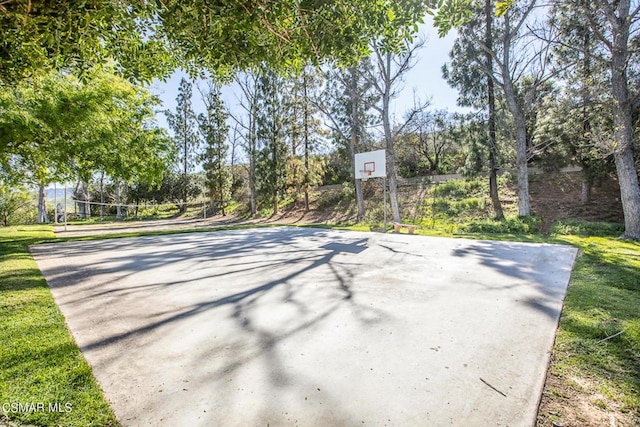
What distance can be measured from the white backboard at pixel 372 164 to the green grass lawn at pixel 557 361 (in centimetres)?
756

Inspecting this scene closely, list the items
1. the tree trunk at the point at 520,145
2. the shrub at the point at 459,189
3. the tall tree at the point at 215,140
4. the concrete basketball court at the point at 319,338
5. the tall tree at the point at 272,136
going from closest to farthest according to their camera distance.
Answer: the concrete basketball court at the point at 319,338, the tree trunk at the point at 520,145, the shrub at the point at 459,189, the tall tree at the point at 272,136, the tall tree at the point at 215,140

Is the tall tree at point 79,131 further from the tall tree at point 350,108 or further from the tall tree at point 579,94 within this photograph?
the tall tree at point 579,94

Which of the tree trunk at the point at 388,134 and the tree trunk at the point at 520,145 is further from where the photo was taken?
the tree trunk at the point at 388,134

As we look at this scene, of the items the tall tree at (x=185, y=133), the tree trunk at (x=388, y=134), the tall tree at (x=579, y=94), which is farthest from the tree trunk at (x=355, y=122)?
the tall tree at (x=185, y=133)

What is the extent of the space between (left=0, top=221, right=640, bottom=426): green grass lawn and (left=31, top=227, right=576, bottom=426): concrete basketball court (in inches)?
4.2

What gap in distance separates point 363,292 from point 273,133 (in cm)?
1727

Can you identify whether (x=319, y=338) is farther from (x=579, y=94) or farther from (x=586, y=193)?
(x=586, y=193)

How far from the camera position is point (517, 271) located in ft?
15.4

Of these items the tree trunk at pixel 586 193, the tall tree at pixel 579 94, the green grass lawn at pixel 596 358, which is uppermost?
the tall tree at pixel 579 94

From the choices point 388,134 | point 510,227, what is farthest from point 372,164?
point 510,227

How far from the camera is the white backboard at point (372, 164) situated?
434 inches

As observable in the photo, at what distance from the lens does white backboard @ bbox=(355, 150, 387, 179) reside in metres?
11.0

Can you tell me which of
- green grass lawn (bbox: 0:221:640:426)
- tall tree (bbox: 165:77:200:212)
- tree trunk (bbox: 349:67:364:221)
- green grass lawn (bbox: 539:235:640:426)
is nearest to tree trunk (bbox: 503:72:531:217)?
tree trunk (bbox: 349:67:364:221)

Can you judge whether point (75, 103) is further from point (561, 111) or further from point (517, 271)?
point (561, 111)
